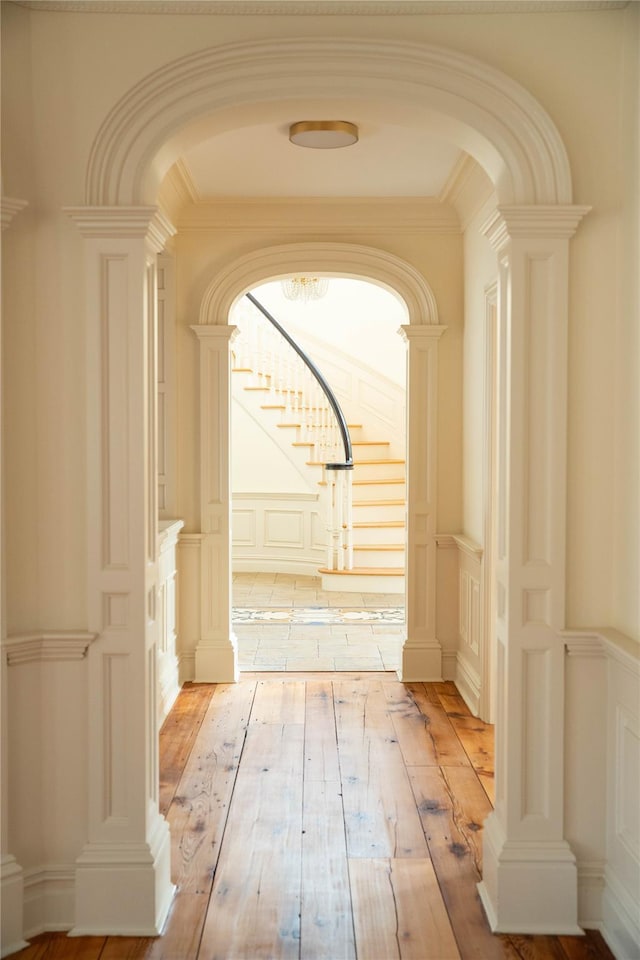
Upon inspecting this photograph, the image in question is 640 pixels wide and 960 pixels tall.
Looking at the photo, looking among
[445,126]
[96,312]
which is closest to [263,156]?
[445,126]

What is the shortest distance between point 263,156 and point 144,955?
147 inches

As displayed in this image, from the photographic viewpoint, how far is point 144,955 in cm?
261

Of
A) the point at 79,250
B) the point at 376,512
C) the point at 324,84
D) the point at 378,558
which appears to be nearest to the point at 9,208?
the point at 79,250

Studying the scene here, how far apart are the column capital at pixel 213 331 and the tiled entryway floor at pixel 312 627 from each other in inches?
88.2

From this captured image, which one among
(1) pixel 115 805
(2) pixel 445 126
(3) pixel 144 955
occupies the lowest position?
(3) pixel 144 955

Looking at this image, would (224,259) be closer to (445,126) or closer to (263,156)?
(263,156)

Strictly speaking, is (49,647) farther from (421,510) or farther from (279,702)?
(421,510)

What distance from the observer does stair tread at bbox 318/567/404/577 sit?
873 cm

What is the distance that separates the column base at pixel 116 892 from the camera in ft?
8.98

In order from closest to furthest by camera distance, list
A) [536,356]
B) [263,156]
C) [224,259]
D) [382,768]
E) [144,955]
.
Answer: [144,955]
[536,356]
[382,768]
[263,156]
[224,259]

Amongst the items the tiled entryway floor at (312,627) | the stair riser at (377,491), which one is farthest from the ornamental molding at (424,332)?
the stair riser at (377,491)

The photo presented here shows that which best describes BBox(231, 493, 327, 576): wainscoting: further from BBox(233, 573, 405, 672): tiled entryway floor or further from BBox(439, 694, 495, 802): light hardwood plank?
BBox(439, 694, 495, 802): light hardwood plank

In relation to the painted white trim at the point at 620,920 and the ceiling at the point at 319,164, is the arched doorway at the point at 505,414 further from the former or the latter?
the ceiling at the point at 319,164

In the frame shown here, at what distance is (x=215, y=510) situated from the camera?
18.2 ft
